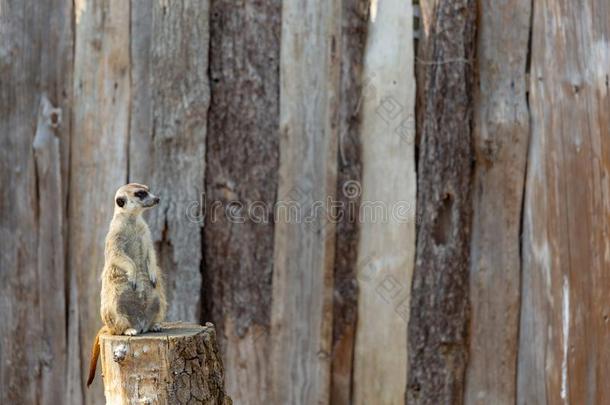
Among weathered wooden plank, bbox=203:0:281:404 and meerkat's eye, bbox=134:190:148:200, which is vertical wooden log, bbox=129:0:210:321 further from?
meerkat's eye, bbox=134:190:148:200

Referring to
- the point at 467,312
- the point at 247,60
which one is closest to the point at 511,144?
the point at 467,312

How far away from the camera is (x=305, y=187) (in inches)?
243

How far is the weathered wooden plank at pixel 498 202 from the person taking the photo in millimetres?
6027

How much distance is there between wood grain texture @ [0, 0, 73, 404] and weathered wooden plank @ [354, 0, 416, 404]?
72.6 inches

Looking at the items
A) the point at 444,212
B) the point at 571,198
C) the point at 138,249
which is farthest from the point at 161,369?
the point at 571,198

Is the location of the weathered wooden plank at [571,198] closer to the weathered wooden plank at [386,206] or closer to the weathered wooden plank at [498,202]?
the weathered wooden plank at [498,202]

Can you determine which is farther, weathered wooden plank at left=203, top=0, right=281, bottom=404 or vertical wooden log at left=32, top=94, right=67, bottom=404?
vertical wooden log at left=32, top=94, right=67, bottom=404

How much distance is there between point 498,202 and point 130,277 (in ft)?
7.62

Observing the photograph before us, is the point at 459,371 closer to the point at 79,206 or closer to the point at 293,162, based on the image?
the point at 293,162

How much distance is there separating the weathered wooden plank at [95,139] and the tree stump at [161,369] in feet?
5.89

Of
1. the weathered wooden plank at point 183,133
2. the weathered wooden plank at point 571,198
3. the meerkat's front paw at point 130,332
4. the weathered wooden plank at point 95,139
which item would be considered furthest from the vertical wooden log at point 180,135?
the weathered wooden plank at point 571,198

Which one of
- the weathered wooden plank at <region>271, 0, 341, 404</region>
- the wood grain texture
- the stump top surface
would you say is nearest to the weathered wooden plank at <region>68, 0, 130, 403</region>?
the wood grain texture

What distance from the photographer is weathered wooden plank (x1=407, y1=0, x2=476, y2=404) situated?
599cm

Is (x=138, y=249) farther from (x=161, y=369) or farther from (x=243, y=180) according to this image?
(x=243, y=180)
